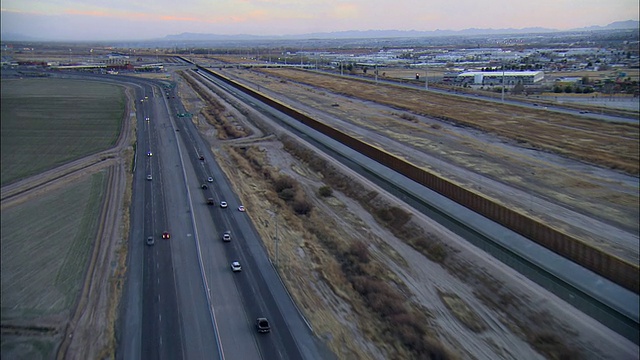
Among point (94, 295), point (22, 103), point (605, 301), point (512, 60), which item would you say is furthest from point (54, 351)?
point (512, 60)

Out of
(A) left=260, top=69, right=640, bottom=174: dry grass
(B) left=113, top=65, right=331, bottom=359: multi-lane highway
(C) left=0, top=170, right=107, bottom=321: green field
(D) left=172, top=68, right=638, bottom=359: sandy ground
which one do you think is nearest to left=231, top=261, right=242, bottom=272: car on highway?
(B) left=113, top=65, right=331, bottom=359: multi-lane highway

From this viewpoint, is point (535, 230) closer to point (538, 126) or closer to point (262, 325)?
point (262, 325)

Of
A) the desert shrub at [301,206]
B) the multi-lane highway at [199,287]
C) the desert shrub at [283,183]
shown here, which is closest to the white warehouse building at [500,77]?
the desert shrub at [283,183]

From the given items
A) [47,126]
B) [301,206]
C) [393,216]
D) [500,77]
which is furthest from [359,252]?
[500,77]

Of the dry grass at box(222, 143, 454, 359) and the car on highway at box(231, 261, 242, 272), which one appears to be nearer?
the dry grass at box(222, 143, 454, 359)

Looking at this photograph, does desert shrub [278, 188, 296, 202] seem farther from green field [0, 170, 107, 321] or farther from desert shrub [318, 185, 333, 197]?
green field [0, 170, 107, 321]
